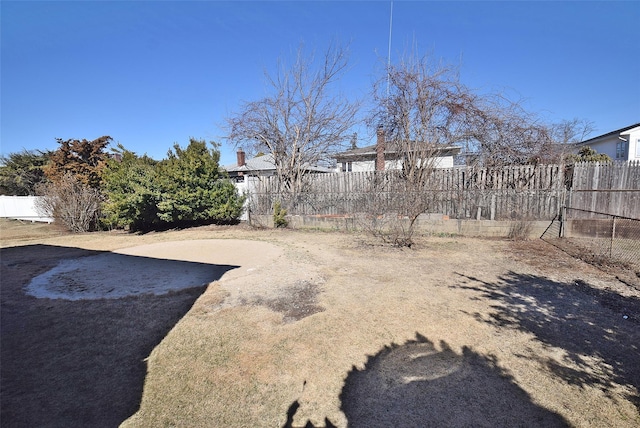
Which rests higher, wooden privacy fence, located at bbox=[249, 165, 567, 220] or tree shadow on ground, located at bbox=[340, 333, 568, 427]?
wooden privacy fence, located at bbox=[249, 165, 567, 220]

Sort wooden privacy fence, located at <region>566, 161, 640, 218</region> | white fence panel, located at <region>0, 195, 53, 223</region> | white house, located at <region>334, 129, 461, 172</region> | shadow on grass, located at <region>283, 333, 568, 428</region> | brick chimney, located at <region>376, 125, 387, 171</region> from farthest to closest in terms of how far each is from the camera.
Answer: white fence panel, located at <region>0, 195, 53, 223</region> < brick chimney, located at <region>376, 125, 387, 171</region> < white house, located at <region>334, 129, 461, 172</region> < wooden privacy fence, located at <region>566, 161, 640, 218</region> < shadow on grass, located at <region>283, 333, 568, 428</region>

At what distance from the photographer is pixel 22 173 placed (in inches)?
991

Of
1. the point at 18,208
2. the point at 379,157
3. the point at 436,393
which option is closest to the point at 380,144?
the point at 379,157

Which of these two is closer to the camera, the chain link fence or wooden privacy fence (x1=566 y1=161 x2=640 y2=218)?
the chain link fence

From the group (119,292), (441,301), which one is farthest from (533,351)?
(119,292)

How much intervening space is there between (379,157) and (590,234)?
29.0 feet

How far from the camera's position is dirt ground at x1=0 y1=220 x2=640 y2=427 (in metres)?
2.37

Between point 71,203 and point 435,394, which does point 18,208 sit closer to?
point 71,203

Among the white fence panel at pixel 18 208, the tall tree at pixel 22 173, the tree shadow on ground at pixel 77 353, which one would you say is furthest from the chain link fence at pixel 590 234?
the tall tree at pixel 22 173

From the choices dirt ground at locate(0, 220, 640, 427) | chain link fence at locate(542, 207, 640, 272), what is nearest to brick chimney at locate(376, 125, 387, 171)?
chain link fence at locate(542, 207, 640, 272)

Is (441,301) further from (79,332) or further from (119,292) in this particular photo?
(119,292)

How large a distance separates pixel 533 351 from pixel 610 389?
0.62 meters

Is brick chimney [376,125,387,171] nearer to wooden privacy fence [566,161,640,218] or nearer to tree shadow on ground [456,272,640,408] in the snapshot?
wooden privacy fence [566,161,640,218]

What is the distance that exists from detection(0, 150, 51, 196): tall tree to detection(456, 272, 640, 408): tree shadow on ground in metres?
32.9
